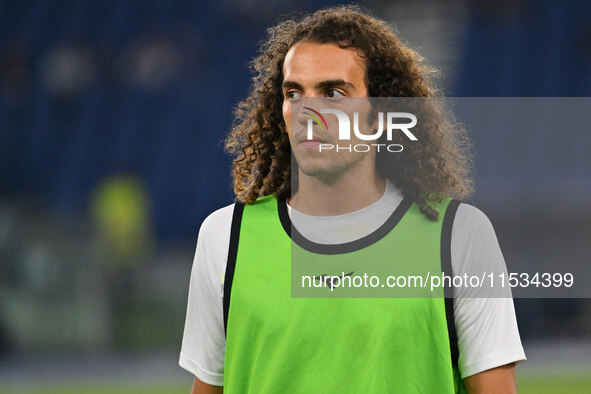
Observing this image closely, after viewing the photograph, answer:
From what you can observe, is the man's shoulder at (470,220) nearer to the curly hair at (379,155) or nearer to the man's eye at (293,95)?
the curly hair at (379,155)

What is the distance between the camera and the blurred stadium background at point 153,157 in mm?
7574

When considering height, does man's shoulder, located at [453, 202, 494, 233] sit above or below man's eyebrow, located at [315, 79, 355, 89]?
below

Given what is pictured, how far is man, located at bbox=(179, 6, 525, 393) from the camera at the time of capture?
5.16ft

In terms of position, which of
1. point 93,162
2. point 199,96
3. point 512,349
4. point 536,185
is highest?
point 199,96

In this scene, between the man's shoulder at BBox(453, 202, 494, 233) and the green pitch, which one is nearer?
the man's shoulder at BBox(453, 202, 494, 233)

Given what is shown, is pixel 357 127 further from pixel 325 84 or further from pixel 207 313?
pixel 207 313

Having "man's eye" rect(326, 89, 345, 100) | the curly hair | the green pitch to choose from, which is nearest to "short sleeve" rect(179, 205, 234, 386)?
the curly hair

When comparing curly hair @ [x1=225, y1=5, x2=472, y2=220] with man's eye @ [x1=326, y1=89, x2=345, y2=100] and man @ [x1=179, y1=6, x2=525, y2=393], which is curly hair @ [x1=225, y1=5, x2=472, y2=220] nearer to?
man @ [x1=179, y1=6, x2=525, y2=393]

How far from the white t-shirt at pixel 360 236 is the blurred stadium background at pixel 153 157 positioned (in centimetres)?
542

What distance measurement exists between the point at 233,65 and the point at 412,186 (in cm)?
811

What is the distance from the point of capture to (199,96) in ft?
30.8

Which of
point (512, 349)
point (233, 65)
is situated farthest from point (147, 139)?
point (512, 349)

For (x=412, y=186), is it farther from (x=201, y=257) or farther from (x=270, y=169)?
(x=201, y=257)

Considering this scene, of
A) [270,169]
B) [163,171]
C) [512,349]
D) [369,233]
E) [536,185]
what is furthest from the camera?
[163,171]
